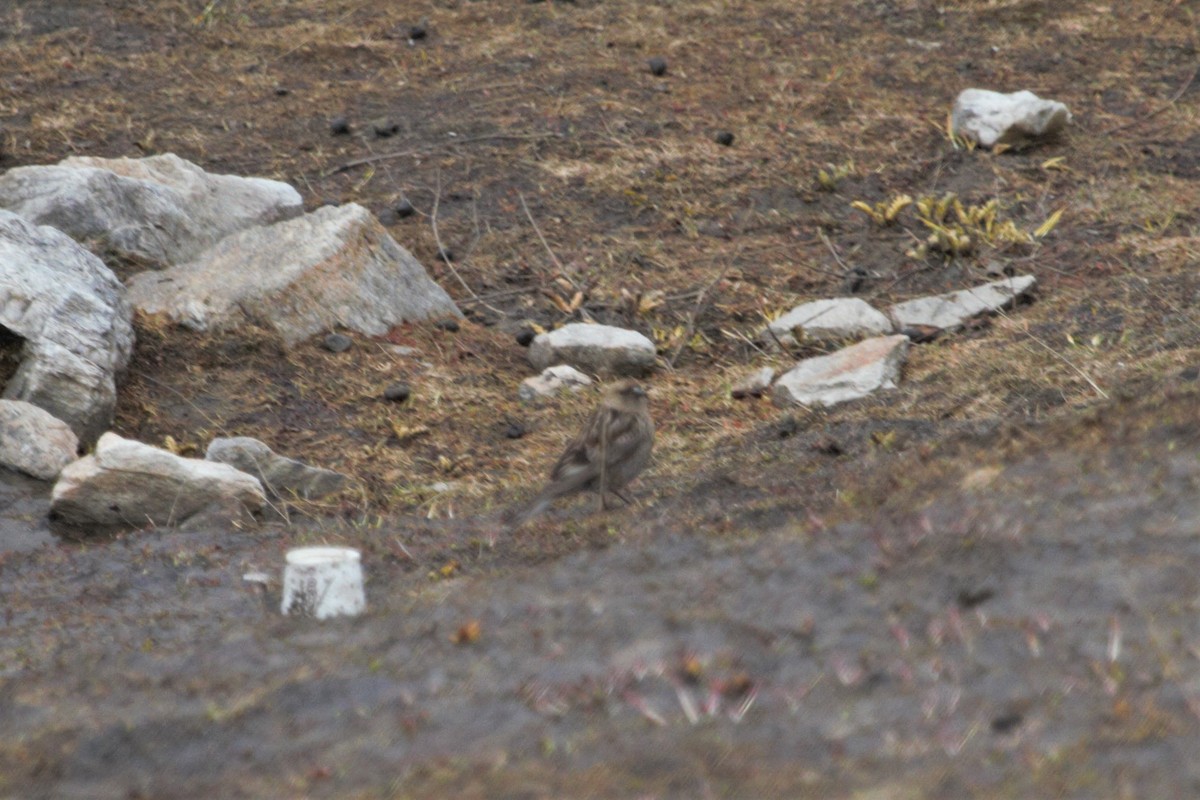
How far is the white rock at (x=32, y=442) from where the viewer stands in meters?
7.38

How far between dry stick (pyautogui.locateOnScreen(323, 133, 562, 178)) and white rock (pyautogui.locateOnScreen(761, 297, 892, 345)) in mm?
3683

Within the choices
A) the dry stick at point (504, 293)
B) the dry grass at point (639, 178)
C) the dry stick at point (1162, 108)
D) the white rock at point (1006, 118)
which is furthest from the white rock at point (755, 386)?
the dry stick at point (1162, 108)

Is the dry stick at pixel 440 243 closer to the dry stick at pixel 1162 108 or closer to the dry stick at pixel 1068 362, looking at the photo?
the dry stick at pixel 1068 362

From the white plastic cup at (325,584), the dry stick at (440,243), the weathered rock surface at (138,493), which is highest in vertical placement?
the white plastic cup at (325,584)

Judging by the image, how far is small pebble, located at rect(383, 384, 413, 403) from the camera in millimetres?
8758

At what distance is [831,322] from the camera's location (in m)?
9.46

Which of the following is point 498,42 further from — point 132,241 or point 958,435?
point 958,435

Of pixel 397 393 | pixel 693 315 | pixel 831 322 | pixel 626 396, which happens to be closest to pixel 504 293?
pixel 693 315

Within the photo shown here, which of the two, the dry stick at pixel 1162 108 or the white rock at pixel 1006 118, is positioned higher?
the white rock at pixel 1006 118

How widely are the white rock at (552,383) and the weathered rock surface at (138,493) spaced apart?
2.29 meters

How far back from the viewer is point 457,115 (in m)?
12.9

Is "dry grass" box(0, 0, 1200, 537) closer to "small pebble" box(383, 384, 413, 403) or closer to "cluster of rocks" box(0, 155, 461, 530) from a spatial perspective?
"small pebble" box(383, 384, 413, 403)

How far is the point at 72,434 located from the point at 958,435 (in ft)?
14.3

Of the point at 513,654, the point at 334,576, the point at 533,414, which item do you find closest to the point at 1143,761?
the point at 513,654
